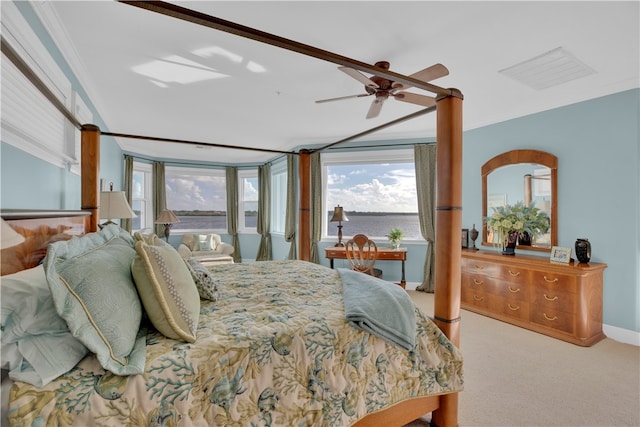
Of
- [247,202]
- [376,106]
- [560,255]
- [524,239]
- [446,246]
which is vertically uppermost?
[376,106]

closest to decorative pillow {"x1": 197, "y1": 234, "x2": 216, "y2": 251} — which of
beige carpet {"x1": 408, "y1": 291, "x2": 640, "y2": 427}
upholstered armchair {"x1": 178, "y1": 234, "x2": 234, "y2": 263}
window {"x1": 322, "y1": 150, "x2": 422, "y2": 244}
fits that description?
upholstered armchair {"x1": 178, "y1": 234, "x2": 234, "y2": 263}

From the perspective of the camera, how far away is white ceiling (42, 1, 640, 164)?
1947mm

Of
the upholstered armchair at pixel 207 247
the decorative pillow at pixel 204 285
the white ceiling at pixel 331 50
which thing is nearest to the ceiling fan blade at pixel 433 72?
the white ceiling at pixel 331 50

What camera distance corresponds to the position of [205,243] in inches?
233

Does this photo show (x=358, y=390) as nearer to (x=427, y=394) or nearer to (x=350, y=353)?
(x=350, y=353)

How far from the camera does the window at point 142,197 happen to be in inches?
240

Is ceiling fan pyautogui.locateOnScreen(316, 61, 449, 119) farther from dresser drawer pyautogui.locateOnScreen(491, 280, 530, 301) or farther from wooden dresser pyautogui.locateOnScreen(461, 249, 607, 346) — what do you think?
dresser drawer pyautogui.locateOnScreen(491, 280, 530, 301)

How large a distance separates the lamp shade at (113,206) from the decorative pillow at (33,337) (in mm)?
2356

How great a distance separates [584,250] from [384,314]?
276 cm

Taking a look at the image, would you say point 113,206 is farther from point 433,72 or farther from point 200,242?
point 433,72

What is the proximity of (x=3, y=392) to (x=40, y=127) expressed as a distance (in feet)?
5.58

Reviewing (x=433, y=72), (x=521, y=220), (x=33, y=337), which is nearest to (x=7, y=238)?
(x=33, y=337)

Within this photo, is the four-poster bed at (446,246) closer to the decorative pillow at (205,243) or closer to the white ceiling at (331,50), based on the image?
the white ceiling at (331,50)

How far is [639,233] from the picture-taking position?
290 centimetres
